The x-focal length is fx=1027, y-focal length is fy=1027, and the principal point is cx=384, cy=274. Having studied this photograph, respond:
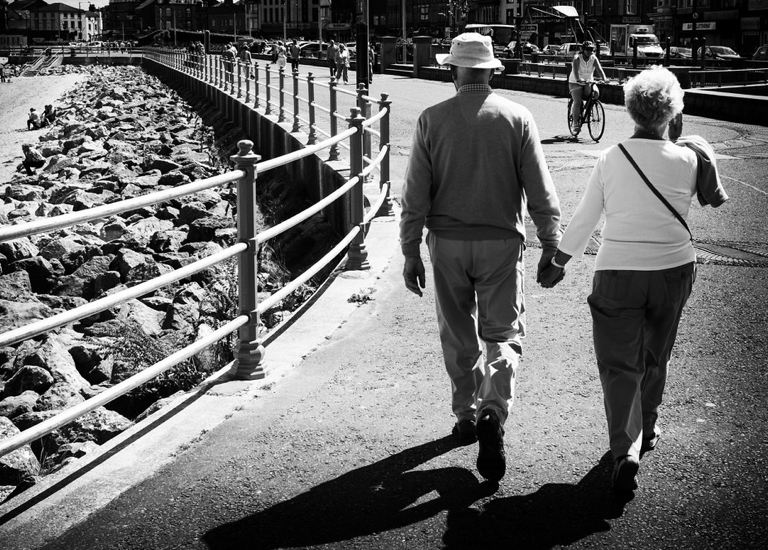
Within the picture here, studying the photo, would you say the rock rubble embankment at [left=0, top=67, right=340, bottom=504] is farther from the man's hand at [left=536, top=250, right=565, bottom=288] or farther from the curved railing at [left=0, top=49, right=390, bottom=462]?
the man's hand at [left=536, top=250, right=565, bottom=288]

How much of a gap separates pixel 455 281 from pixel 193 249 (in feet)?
27.9

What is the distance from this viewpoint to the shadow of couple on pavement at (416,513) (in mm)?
3666

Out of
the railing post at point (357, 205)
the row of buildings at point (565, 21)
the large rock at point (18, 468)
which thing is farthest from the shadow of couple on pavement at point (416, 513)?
the row of buildings at point (565, 21)

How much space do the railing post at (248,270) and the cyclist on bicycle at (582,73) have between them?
1192 centimetres

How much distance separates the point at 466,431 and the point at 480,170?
1.15m

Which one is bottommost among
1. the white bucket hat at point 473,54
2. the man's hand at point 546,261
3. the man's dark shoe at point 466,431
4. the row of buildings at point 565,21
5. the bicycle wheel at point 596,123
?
the man's dark shoe at point 466,431

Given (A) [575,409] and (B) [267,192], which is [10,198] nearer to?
(B) [267,192]

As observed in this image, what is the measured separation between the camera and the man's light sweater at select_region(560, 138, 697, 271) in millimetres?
3939

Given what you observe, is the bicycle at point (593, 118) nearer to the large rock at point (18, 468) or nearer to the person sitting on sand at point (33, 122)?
the large rock at point (18, 468)

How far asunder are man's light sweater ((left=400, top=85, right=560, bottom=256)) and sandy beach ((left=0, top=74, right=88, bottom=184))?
77.6ft

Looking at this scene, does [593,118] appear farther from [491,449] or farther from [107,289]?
[491,449]

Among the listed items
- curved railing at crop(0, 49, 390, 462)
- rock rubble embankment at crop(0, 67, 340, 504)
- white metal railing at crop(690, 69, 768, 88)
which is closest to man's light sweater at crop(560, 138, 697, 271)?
curved railing at crop(0, 49, 390, 462)

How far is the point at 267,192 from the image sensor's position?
17.7 meters

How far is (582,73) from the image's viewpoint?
16.8m
